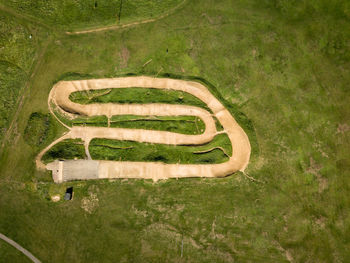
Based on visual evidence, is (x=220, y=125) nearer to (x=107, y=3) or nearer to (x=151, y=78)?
(x=151, y=78)

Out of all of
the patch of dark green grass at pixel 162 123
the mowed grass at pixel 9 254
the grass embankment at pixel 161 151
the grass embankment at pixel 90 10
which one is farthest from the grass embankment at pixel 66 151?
the grass embankment at pixel 90 10

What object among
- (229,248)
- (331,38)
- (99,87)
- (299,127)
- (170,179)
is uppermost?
(331,38)

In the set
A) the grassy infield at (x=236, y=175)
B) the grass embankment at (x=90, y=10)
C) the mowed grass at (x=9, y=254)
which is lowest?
the mowed grass at (x=9, y=254)

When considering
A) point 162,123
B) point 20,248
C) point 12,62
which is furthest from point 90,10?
point 20,248

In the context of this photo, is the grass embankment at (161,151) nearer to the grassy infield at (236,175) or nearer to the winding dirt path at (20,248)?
the grassy infield at (236,175)

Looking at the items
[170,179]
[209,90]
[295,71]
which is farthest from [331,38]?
[170,179]

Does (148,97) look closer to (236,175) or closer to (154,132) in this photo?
(154,132)

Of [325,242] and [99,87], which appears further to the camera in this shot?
[99,87]
